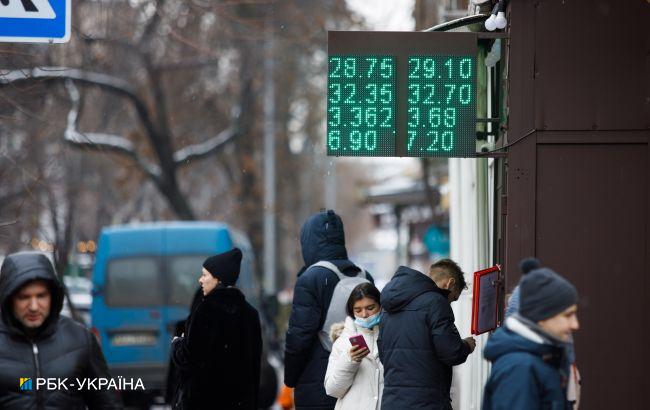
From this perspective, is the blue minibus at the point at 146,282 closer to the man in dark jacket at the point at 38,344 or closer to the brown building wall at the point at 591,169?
the brown building wall at the point at 591,169

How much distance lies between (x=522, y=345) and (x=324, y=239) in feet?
11.8

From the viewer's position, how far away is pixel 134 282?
58.4 feet

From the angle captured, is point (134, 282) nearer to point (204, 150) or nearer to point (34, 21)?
point (204, 150)

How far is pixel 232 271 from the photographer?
809 centimetres

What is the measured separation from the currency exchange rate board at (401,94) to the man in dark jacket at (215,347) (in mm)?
1238

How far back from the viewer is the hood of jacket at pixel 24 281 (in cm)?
581

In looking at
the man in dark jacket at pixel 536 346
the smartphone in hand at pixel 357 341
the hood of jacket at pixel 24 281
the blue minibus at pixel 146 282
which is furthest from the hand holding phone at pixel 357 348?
the blue minibus at pixel 146 282

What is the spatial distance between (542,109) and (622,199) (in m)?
0.75

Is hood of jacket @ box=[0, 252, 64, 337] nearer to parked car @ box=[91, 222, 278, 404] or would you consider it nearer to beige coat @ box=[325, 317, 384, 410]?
beige coat @ box=[325, 317, 384, 410]

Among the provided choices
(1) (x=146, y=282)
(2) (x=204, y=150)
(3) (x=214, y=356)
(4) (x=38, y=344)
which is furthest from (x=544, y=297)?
(2) (x=204, y=150)

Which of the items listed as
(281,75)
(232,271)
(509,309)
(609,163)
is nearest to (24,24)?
(232,271)

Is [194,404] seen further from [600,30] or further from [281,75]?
[281,75]

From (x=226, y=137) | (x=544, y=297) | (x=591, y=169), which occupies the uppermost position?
(x=226, y=137)

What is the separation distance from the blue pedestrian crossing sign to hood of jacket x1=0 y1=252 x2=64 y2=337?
69.5 inches
